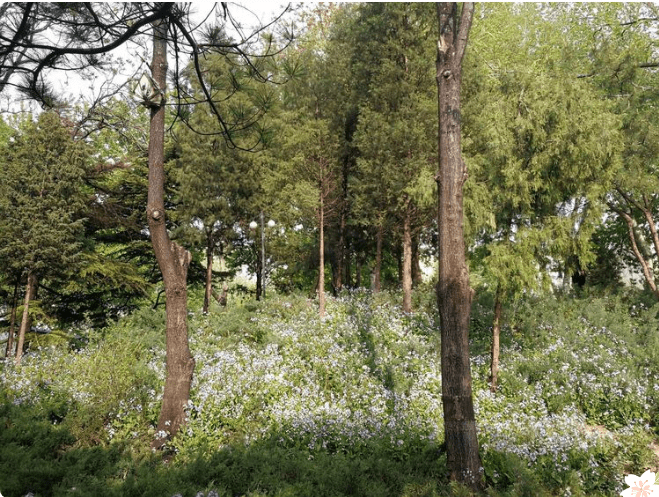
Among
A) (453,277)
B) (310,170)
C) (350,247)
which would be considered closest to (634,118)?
(310,170)

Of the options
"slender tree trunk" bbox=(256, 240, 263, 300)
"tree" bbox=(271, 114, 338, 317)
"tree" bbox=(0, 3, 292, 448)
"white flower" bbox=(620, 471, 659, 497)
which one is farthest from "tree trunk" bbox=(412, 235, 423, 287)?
"white flower" bbox=(620, 471, 659, 497)

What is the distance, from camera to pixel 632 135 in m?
13.5

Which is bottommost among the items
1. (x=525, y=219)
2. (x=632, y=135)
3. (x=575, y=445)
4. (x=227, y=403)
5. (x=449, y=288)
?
(x=575, y=445)

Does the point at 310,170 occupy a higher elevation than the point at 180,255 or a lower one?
higher

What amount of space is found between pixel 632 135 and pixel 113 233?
63.2 ft

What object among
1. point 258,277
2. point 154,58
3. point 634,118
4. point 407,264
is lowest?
point 258,277

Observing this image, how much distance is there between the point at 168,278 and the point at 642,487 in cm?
636

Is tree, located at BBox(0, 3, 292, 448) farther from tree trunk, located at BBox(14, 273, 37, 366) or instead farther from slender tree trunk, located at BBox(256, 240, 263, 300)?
slender tree trunk, located at BBox(256, 240, 263, 300)

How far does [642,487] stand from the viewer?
5.40 ft

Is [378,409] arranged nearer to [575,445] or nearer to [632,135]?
[575,445]

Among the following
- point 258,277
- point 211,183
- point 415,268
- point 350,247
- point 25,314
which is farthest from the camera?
point 350,247

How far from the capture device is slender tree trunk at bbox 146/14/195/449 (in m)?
6.66

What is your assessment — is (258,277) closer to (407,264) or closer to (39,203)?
(407,264)

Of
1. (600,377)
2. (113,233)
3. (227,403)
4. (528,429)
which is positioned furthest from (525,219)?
(113,233)
